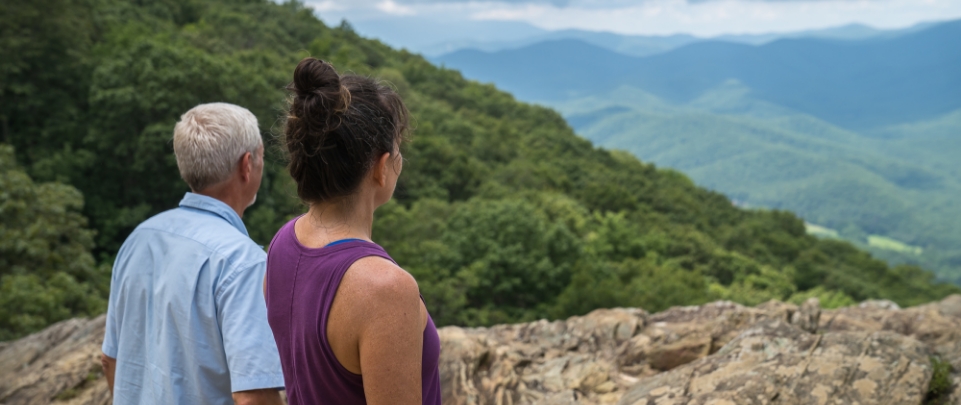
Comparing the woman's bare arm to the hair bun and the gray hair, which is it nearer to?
the hair bun

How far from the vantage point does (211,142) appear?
8.69 feet

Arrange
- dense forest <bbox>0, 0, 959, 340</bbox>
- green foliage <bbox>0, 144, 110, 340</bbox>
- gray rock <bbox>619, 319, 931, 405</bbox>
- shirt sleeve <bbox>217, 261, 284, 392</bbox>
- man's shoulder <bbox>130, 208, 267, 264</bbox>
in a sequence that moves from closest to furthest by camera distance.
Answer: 1. shirt sleeve <bbox>217, 261, 284, 392</bbox>
2. man's shoulder <bbox>130, 208, 267, 264</bbox>
3. gray rock <bbox>619, 319, 931, 405</bbox>
4. green foliage <bbox>0, 144, 110, 340</bbox>
5. dense forest <bbox>0, 0, 959, 340</bbox>

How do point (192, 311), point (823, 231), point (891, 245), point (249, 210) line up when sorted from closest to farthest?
point (192, 311)
point (249, 210)
point (891, 245)
point (823, 231)

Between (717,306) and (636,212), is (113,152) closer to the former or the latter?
(717,306)

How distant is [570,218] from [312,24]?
6153 cm

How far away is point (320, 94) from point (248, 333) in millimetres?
1114

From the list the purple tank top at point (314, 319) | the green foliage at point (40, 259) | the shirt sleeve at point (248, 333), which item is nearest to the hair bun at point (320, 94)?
the purple tank top at point (314, 319)

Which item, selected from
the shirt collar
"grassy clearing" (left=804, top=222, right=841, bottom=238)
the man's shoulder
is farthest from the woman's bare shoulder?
"grassy clearing" (left=804, top=222, right=841, bottom=238)

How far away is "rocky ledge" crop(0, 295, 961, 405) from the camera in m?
3.68

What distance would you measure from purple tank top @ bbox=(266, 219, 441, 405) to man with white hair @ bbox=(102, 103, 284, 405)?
52 cm

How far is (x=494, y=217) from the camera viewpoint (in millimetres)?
29188

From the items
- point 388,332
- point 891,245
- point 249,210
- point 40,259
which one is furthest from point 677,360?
point 891,245

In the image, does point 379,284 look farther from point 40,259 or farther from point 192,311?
point 40,259

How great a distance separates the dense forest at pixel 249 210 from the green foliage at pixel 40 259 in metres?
0.04
